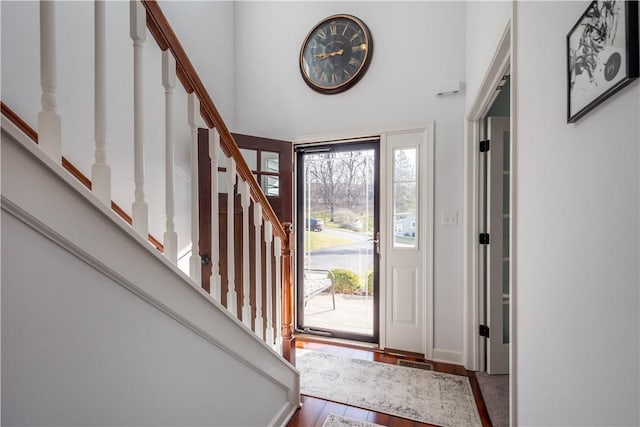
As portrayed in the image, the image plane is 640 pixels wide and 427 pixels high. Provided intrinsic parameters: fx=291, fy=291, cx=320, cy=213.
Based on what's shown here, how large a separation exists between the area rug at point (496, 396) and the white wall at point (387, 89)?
1.02 feet

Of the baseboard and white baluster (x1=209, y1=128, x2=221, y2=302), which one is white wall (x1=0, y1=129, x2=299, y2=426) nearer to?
white baluster (x1=209, y1=128, x2=221, y2=302)

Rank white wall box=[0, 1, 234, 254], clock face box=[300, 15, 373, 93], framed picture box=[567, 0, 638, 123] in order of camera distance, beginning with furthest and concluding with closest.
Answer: clock face box=[300, 15, 373, 93] < white wall box=[0, 1, 234, 254] < framed picture box=[567, 0, 638, 123]

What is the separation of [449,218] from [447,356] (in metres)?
1.17

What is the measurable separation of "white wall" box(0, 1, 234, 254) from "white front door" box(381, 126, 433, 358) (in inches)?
70.8

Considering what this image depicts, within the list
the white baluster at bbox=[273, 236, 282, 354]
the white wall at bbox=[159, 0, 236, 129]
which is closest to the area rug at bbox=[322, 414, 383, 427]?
the white baluster at bbox=[273, 236, 282, 354]

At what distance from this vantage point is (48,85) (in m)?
0.66

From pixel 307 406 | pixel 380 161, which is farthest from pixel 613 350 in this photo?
pixel 380 161

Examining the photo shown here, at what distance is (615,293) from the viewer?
611mm

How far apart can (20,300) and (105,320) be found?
192 millimetres

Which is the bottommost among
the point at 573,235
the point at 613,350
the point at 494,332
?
the point at 494,332

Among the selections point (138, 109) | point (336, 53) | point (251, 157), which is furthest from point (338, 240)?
point (138, 109)

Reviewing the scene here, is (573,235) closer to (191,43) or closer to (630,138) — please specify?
(630,138)

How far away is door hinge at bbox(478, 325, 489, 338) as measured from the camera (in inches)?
89.0

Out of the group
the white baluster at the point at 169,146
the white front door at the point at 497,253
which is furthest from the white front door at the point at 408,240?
the white baluster at the point at 169,146
